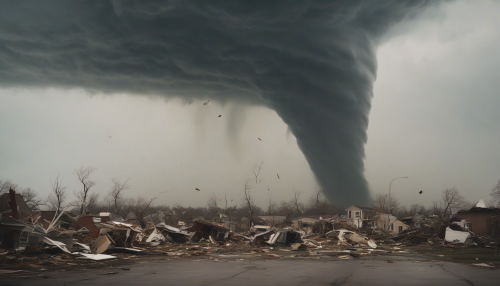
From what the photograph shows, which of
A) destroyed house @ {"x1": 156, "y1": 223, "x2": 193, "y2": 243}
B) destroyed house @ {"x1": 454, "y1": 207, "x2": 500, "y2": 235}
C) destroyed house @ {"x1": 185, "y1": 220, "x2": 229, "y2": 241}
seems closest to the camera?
destroyed house @ {"x1": 156, "y1": 223, "x2": 193, "y2": 243}

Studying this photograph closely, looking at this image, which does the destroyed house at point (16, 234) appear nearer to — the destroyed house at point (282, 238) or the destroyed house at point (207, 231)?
the destroyed house at point (282, 238)

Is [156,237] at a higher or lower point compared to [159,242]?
higher

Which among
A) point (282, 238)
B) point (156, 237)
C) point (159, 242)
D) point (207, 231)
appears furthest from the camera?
point (207, 231)

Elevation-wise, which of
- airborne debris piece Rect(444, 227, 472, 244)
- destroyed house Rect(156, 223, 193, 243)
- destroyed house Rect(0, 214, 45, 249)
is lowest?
destroyed house Rect(156, 223, 193, 243)

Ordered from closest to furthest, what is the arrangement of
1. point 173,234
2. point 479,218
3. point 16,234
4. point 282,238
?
point 16,234
point 282,238
point 173,234
point 479,218

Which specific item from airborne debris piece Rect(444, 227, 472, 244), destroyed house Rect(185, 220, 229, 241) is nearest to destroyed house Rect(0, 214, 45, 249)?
destroyed house Rect(185, 220, 229, 241)

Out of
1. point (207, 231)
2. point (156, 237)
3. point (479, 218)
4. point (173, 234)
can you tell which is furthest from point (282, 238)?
point (479, 218)

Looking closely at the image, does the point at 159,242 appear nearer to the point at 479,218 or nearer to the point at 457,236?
the point at 457,236

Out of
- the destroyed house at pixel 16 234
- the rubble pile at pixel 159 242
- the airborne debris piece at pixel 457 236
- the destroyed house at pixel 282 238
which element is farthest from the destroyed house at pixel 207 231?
the airborne debris piece at pixel 457 236

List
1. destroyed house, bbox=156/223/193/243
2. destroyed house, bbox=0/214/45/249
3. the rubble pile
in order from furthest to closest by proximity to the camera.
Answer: destroyed house, bbox=156/223/193/243 → destroyed house, bbox=0/214/45/249 → the rubble pile

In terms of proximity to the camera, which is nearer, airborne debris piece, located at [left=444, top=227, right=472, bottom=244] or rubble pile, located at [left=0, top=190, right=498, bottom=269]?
rubble pile, located at [left=0, top=190, right=498, bottom=269]

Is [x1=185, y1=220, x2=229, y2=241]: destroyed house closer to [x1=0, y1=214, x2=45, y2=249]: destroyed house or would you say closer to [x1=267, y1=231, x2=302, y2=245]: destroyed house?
[x1=267, y1=231, x2=302, y2=245]: destroyed house

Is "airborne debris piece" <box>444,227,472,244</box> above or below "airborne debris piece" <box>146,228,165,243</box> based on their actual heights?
above

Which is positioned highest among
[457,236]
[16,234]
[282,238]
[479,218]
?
[479,218]
